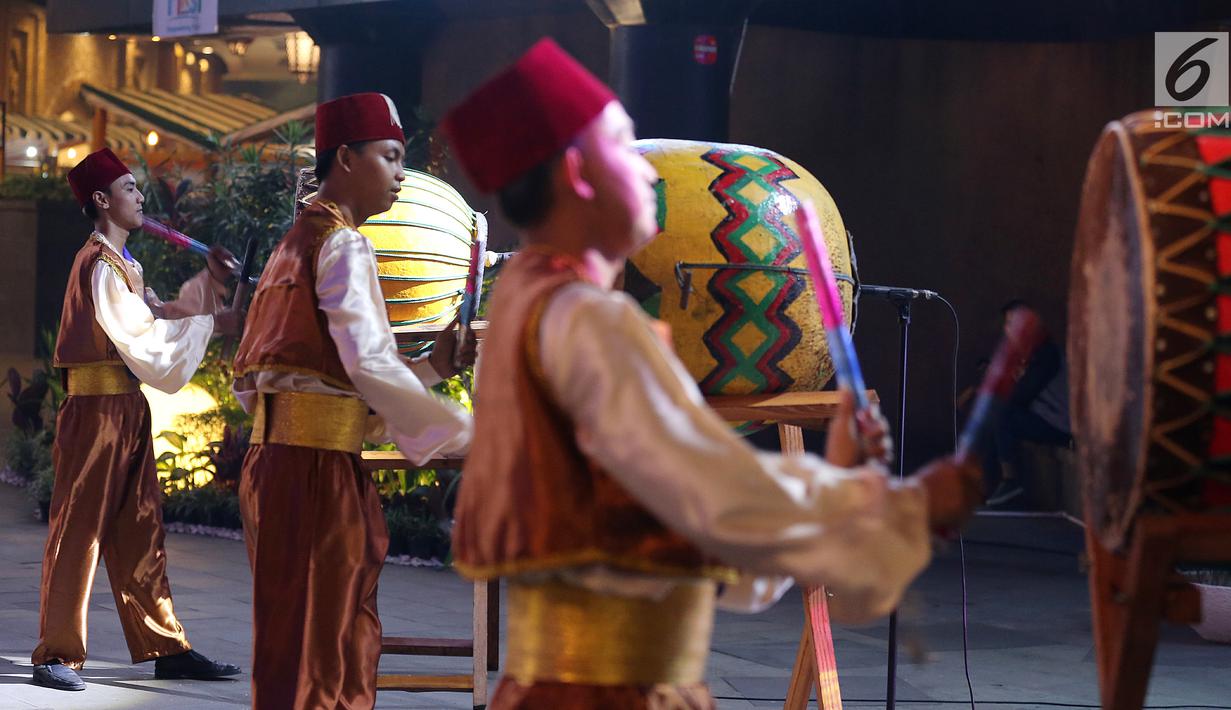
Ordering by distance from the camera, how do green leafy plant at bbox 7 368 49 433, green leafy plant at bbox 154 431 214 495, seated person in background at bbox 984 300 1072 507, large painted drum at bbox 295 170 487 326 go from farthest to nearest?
1. green leafy plant at bbox 7 368 49 433
2. seated person in background at bbox 984 300 1072 507
3. green leafy plant at bbox 154 431 214 495
4. large painted drum at bbox 295 170 487 326

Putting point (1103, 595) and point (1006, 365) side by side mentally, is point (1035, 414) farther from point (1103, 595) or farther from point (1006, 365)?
point (1006, 365)

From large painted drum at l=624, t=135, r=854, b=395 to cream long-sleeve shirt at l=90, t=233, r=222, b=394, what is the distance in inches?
84.2

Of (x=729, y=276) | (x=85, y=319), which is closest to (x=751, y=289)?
(x=729, y=276)

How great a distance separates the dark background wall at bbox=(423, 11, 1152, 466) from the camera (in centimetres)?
990

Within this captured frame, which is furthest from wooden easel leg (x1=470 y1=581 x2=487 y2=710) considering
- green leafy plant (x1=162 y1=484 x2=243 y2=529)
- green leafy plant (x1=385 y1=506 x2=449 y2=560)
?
green leafy plant (x1=162 y1=484 x2=243 y2=529)

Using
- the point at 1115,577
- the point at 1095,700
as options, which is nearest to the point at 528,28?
the point at 1095,700

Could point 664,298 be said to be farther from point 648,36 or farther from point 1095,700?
point 648,36

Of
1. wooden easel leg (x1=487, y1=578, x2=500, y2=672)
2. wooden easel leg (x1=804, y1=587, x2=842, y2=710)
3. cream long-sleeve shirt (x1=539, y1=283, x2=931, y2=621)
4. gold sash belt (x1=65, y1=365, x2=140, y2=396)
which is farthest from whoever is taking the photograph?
gold sash belt (x1=65, y1=365, x2=140, y2=396)

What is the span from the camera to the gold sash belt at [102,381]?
5016 millimetres

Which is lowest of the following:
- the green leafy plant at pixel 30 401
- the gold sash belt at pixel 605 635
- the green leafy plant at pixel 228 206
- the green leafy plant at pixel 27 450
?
the green leafy plant at pixel 27 450

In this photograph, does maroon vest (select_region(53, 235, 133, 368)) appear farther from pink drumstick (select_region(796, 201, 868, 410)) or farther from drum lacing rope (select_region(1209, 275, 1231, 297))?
drum lacing rope (select_region(1209, 275, 1231, 297))

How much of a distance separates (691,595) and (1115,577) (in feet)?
2.19

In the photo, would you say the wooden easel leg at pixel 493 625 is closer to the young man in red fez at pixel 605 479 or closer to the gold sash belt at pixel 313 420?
the gold sash belt at pixel 313 420

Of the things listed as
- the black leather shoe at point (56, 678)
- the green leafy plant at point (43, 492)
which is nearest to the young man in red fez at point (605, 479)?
the black leather shoe at point (56, 678)
